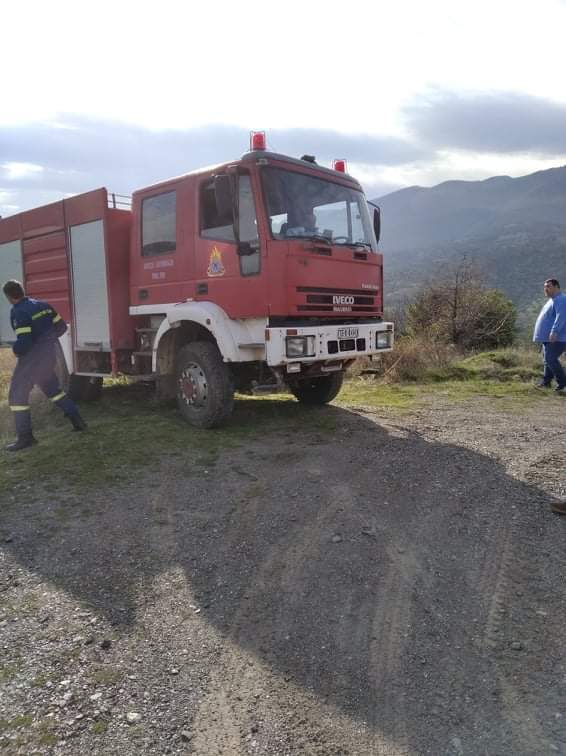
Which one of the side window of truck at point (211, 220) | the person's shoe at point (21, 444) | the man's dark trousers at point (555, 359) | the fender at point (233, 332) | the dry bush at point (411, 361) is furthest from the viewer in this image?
the dry bush at point (411, 361)

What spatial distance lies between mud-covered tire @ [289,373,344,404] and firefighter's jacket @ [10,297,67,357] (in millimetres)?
3090

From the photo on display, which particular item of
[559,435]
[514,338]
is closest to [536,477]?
[559,435]

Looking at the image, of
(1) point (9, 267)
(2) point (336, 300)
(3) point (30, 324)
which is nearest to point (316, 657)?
(2) point (336, 300)

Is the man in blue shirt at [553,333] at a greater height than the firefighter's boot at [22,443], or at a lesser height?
greater

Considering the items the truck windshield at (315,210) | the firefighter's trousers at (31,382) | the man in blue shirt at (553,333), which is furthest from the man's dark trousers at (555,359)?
the firefighter's trousers at (31,382)

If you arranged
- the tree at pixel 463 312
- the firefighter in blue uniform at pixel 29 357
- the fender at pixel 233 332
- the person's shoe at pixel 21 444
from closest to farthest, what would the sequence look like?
1. the fender at pixel 233 332
2. the person's shoe at pixel 21 444
3. the firefighter in blue uniform at pixel 29 357
4. the tree at pixel 463 312

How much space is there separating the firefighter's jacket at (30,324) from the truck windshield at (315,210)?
2742mm

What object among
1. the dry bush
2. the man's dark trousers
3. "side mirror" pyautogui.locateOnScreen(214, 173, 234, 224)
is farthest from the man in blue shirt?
"side mirror" pyautogui.locateOnScreen(214, 173, 234, 224)

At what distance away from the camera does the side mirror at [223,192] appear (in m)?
5.61

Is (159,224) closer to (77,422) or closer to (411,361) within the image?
(77,422)

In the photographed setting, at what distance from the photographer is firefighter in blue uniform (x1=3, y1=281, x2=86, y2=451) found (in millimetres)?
6152

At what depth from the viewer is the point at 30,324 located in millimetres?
6219

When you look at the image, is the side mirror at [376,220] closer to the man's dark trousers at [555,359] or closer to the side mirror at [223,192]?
the side mirror at [223,192]

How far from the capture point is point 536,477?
4.66 meters
